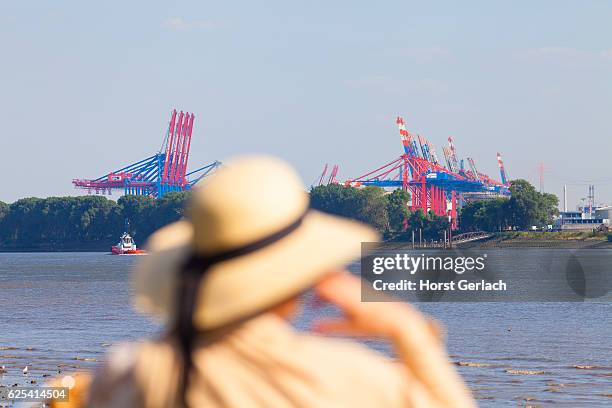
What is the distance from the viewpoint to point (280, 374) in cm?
154

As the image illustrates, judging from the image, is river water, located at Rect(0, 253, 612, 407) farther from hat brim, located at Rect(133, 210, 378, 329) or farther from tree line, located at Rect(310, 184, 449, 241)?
tree line, located at Rect(310, 184, 449, 241)

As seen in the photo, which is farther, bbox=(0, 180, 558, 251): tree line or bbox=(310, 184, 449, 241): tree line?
bbox=(310, 184, 449, 241): tree line

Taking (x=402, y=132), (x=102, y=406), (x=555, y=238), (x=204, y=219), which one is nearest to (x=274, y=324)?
(x=204, y=219)

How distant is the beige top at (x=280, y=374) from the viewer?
5.01 ft

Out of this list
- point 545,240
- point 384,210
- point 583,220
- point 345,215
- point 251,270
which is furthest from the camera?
point 583,220

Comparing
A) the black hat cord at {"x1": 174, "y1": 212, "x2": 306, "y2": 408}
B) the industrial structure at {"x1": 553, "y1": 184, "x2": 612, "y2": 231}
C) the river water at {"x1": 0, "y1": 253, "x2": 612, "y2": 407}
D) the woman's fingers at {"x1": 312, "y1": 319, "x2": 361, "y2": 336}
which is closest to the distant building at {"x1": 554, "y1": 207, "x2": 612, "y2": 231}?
the industrial structure at {"x1": 553, "y1": 184, "x2": 612, "y2": 231}

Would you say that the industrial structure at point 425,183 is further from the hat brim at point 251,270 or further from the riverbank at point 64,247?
the hat brim at point 251,270

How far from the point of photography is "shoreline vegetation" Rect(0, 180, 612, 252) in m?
155

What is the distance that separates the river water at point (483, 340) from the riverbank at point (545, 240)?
98.0m

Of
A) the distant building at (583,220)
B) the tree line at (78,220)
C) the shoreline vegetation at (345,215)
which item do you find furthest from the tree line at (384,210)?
the tree line at (78,220)

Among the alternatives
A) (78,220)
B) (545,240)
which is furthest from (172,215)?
(545,240)

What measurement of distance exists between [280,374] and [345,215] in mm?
161427

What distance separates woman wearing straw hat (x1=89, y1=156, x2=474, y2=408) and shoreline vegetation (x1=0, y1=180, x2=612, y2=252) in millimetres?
149210

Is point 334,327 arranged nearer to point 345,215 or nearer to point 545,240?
point 545,240
